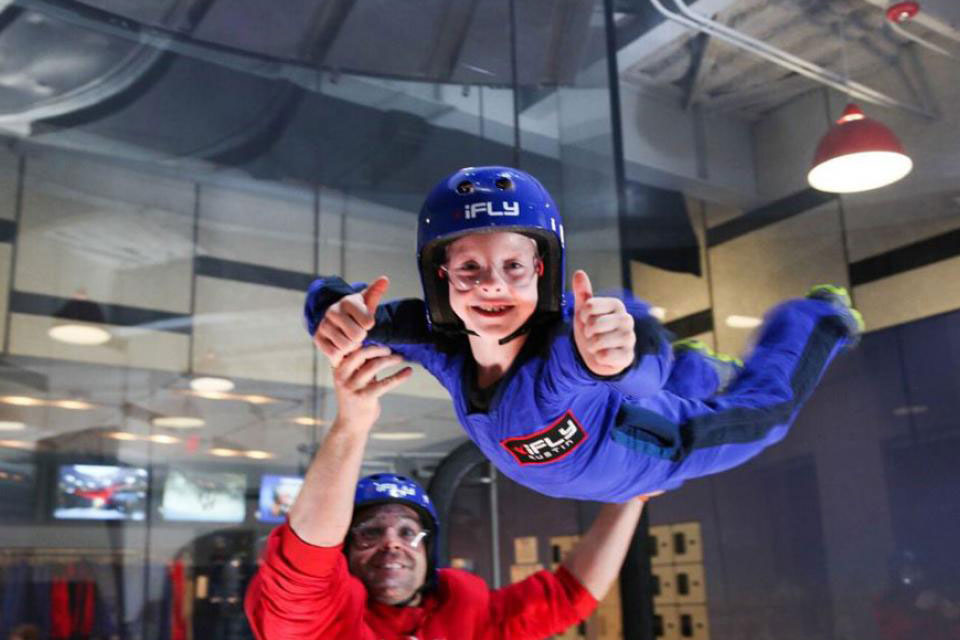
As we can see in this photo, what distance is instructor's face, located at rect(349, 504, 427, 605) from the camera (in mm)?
2502

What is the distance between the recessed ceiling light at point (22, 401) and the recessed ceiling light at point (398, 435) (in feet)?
5.44

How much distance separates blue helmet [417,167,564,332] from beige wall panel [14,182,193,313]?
134 inches

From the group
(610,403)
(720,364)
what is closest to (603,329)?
(610,403)

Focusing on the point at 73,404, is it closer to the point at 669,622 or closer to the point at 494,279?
the point at 669,622

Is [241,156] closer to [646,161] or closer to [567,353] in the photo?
[646,161]

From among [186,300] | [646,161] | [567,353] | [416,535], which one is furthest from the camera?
[646,161]

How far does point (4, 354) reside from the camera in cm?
418

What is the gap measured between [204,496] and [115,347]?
881 millimetres

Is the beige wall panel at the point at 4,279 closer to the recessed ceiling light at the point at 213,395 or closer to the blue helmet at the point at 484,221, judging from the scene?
the recessed ceiling light at the point at 213,395

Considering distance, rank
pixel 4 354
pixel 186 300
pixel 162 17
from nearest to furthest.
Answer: pixel 4 354 → pixel 162 17 → pixel 186 300

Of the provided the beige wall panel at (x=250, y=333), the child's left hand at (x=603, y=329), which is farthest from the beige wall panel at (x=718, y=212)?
the child's left hand at (x=603, y=329)

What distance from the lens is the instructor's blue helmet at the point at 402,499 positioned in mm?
2590

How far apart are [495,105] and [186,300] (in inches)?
76.2

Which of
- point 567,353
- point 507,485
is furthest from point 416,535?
point 507,485
